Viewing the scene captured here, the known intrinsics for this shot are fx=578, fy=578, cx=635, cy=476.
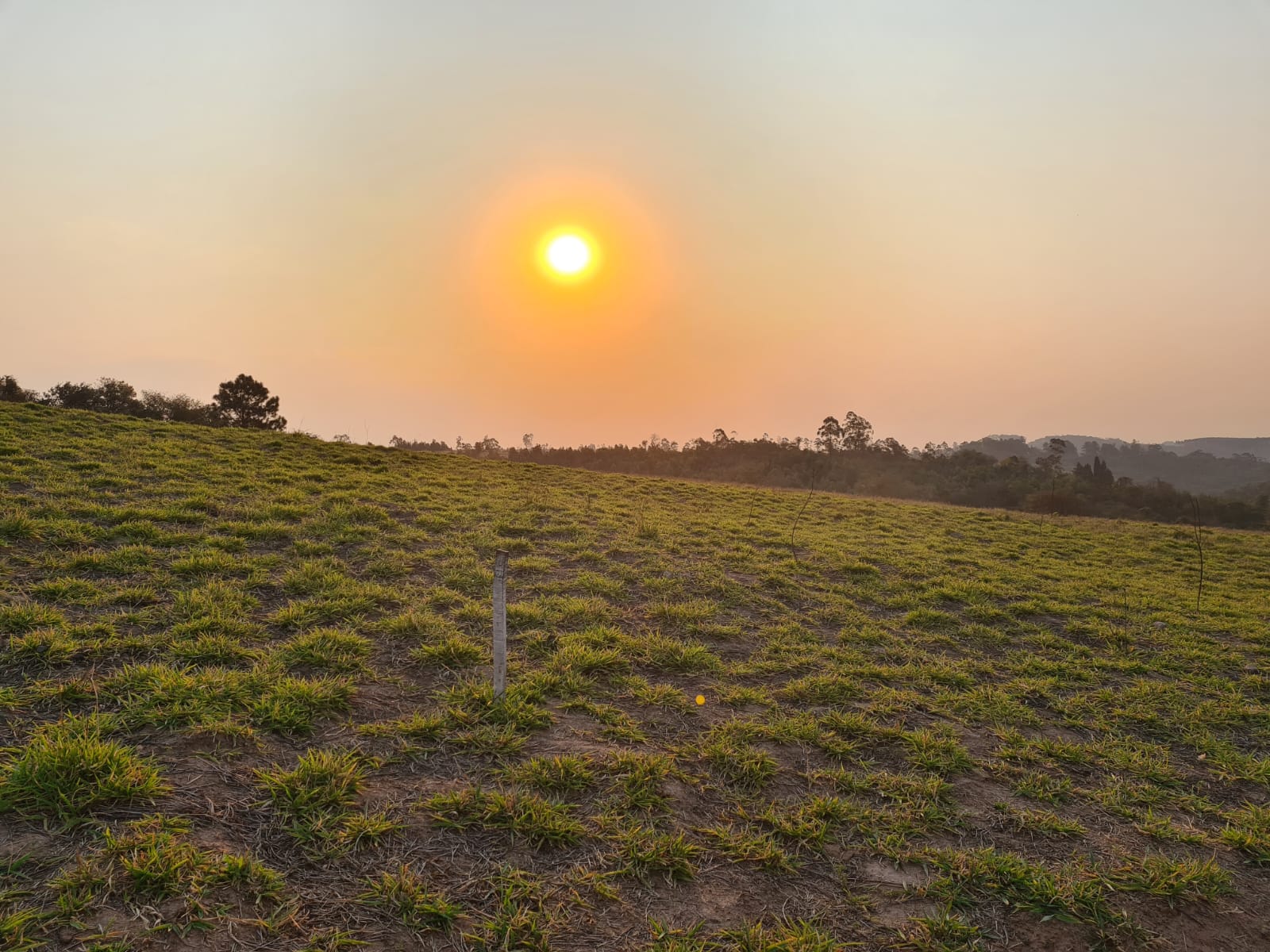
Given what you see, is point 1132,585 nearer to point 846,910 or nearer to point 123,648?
point 846,910

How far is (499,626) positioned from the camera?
5672 millimetres

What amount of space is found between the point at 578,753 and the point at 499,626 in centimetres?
139

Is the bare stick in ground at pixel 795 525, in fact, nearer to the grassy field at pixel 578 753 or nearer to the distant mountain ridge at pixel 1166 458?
the grassy field at pixel 578 753

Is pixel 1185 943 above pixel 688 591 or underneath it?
underneath

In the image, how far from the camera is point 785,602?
1068cm

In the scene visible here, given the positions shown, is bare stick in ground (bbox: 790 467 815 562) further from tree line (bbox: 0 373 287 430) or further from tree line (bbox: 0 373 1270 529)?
tree line (bbox: 0 373 287 430)

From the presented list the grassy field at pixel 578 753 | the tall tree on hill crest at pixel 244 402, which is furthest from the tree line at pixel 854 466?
the grassy field at pixel 578 753

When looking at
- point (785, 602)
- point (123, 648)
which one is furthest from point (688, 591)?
point (123, 648)

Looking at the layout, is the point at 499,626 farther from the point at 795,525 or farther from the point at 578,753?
the point at 795,525

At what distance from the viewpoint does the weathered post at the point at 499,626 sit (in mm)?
5461

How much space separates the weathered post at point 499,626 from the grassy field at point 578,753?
0.92ft

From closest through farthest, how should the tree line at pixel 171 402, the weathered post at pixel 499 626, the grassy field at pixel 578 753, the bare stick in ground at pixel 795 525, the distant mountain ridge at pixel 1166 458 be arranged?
the grassy field at pixel 578 753 → the weathered post at pixel 499 626 → the bare stick in ground at pixel 795 525 → the tree line at pixel 171 402 → the distant mountain ridge at pixel 1166 458

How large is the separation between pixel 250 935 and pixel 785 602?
29.4 feet

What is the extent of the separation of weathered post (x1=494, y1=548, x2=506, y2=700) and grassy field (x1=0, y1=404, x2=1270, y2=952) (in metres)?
0.28
